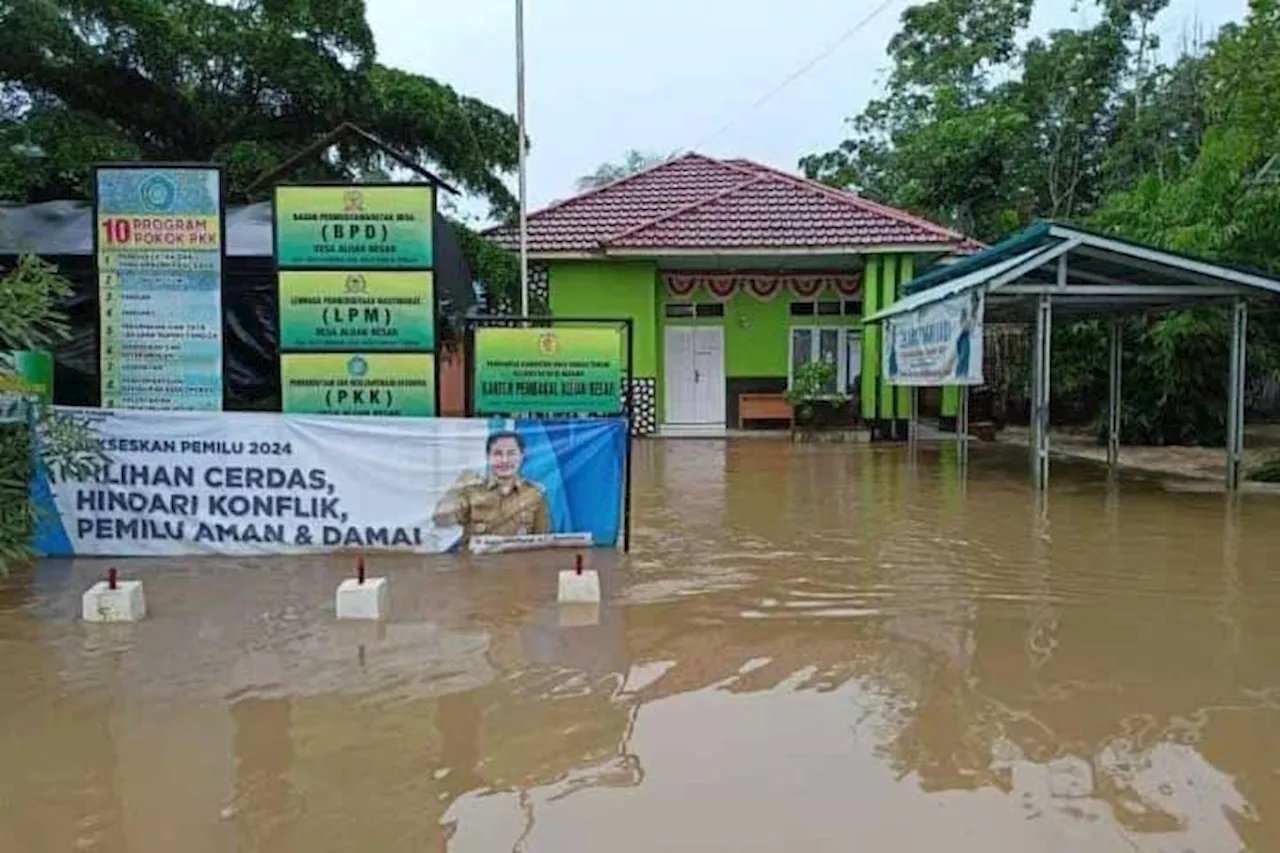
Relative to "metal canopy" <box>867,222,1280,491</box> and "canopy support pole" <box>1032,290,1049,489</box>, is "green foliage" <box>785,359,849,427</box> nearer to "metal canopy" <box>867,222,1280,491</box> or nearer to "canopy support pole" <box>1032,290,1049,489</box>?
"metal canopy" <box>867,222,1280,491</box>

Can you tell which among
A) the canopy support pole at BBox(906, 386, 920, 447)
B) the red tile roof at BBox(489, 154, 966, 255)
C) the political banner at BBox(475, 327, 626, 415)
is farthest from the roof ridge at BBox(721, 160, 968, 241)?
the political banner at BBox(475, 327, 626, 415)

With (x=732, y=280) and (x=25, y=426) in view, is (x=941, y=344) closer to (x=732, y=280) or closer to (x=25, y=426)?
(x=732, y=280)

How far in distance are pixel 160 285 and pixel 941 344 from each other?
8789 millimetres

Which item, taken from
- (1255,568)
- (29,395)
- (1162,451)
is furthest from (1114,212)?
(29,395)

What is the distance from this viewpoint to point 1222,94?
1230 cm

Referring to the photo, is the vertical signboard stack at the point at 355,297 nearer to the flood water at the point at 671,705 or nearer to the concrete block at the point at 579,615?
the flood water at the point at 671,705

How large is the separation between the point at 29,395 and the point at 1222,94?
39.3ft

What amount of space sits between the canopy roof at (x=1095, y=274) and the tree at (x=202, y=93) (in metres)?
7.46

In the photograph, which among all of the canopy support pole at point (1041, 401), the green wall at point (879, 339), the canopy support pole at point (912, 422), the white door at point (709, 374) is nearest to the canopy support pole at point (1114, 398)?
the canopy support pole at point (1041, 401)

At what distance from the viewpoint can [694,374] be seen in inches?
795

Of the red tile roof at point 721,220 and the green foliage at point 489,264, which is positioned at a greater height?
the red tile roof at point 721,220

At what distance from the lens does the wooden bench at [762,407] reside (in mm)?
19859

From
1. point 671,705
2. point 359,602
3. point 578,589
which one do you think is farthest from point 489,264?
point 671,705

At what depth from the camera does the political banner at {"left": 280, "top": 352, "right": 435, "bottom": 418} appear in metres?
8.59
